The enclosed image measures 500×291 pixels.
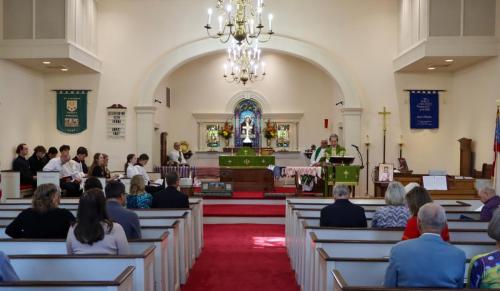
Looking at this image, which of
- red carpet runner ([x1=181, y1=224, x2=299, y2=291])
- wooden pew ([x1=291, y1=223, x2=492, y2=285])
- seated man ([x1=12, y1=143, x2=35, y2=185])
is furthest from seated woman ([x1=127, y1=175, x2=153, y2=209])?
seated man ([x1=12, y1=143, x2=35, y2=185])

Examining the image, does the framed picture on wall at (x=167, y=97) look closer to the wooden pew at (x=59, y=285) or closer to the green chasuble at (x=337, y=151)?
the green chasuble at (x=337, y=151)

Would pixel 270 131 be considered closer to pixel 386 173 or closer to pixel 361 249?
pixel 386 173

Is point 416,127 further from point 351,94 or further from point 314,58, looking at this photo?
point 314,58

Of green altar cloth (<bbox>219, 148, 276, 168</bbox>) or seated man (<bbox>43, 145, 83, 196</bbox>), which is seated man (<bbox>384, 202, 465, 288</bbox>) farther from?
green altar cloth (<bbox>219, 148, 276, 168</bbox>)

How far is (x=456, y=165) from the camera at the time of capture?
13164 millimetres

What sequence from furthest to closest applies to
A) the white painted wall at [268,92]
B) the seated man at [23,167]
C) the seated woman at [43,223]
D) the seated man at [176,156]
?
1. the white painted wall at [268,92]
2. the seated man at [176,156]
3. the seated man at [23,167]
4. the seated woman at [43,223]

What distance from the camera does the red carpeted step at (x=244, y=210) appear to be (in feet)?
34.0

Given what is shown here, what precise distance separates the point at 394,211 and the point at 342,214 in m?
0.51

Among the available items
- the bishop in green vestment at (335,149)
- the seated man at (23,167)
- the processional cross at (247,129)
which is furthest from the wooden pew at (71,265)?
the processional cross at (247,129)

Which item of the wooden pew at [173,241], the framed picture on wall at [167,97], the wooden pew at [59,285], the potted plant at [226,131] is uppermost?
the framed picture on wall at [167,97]

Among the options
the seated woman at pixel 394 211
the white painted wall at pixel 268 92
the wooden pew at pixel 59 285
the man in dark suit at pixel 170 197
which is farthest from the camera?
the white painted wall at pixel 268 92

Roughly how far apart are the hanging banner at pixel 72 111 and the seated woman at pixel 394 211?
33.7 ft

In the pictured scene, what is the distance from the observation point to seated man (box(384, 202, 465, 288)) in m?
2.88

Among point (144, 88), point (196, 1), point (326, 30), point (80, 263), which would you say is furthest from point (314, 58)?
point (80, 263)
